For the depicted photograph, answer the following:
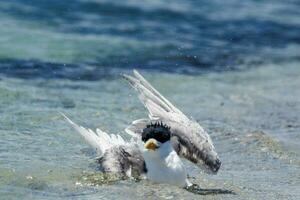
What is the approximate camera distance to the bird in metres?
Result: 8.04

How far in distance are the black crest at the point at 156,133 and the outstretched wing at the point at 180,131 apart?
56cm

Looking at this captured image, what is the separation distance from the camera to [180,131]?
885cm

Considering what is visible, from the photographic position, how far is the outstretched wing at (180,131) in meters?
8.55

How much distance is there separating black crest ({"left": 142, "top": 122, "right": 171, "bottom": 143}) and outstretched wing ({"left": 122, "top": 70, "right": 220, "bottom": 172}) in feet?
1.83

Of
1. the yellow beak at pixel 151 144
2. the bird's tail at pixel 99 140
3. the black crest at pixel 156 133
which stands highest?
the black crest at pixel 156 133

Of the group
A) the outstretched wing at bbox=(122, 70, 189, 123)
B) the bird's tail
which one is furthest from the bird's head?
the outstretched wing at bbox=(122, 70, 189, 123)

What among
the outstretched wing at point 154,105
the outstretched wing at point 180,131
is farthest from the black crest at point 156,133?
the outstretched wing at point 154,105

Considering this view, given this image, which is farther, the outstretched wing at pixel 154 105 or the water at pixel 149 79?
the outstretched wing at pixel 154 105

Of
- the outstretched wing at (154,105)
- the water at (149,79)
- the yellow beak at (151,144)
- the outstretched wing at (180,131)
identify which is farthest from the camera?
the outstretched wing at (154,105)

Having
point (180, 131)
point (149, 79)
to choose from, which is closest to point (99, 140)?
point (180, 131)

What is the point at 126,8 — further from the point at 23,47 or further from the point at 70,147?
the point at 70,147

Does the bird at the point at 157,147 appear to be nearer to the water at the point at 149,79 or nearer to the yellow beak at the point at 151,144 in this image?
the yellow beak at the point at 151,144

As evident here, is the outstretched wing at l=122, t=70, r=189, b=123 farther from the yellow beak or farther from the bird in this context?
the yellow beak

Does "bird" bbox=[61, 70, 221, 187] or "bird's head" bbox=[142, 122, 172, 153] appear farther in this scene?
"bird" bbox=[61, 70, 221, 187]
